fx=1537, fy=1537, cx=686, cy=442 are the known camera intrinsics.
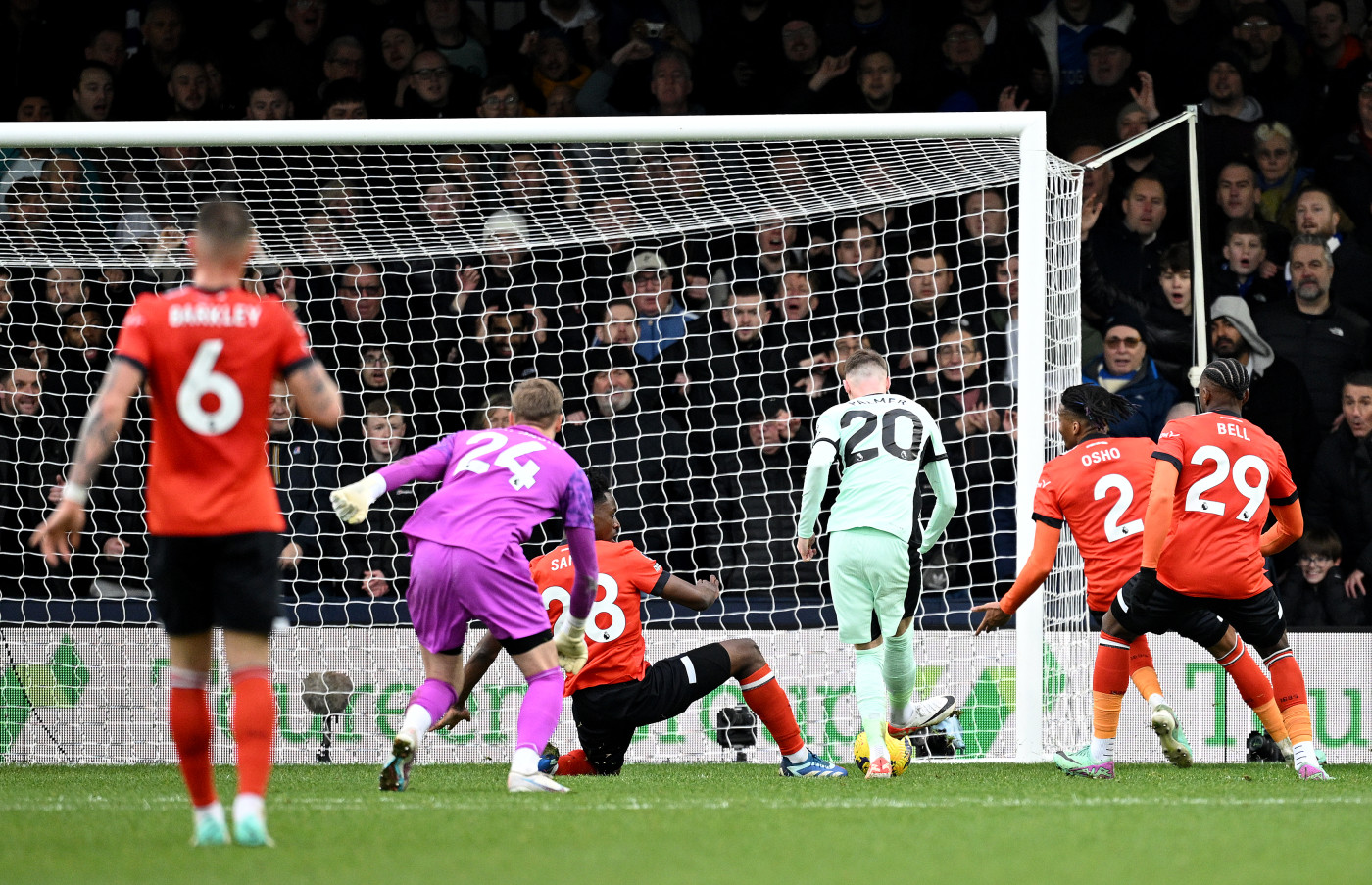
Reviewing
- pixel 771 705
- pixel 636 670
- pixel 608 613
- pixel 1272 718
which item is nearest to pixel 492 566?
pixel 608 613

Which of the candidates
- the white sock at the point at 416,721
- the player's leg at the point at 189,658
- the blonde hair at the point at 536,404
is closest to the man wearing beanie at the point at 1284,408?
the blonde hair at the point at 536,404

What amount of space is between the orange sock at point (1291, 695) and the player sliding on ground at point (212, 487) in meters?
4.61

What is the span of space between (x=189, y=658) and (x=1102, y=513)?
14.6 ft

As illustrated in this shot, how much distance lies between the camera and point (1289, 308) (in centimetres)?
996

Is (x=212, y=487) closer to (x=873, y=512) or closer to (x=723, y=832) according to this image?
(x=723, y=832)

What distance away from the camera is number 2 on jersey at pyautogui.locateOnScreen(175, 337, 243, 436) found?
4199mm

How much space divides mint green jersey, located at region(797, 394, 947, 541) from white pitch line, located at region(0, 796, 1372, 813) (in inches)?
62.0

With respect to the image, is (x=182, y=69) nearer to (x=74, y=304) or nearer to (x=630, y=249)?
(x=74, y=304)

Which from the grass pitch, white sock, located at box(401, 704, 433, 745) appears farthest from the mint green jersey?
white sock, located at box(401, 704, 433, 745)

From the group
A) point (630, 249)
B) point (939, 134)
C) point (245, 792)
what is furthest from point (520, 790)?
point (630, 249)

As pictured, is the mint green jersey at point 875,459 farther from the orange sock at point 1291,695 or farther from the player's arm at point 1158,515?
the orange sock at point 1291,695

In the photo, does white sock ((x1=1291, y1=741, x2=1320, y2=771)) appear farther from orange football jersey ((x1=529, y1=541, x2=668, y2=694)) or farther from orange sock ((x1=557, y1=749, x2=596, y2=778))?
orange sock ((x1=557, y1=749, x2=596, y2=778))

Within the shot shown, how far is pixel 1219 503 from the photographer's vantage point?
263 inches

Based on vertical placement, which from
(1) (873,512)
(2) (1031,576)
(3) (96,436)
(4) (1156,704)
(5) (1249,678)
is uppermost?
(3) (96,436)
